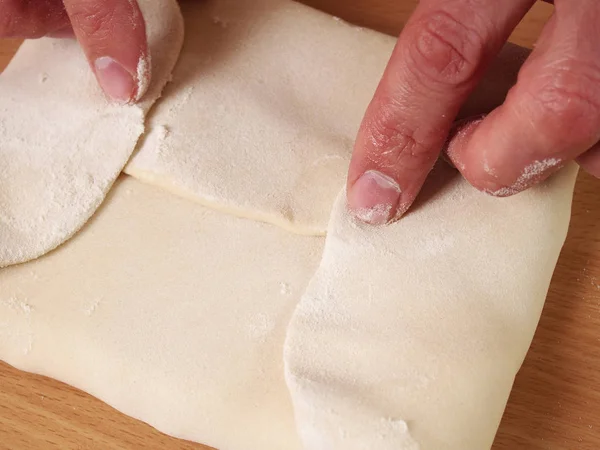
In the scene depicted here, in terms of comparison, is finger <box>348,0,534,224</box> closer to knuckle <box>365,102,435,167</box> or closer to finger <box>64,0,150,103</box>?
knuckle <box>365,102,435,167</box>

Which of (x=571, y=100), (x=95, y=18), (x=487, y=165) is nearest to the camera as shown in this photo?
(x=571, y=100)

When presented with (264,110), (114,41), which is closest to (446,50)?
(264,110)

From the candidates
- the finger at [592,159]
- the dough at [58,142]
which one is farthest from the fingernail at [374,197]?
the dough at [58,142]

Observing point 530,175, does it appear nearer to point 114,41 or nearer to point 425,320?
point 425,320

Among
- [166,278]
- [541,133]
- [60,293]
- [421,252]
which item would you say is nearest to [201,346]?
[166,278]

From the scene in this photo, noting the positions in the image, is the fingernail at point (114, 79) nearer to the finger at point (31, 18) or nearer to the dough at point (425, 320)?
the finger at point (31, 18)

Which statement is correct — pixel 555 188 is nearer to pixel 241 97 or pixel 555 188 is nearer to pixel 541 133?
pixel 541 133
